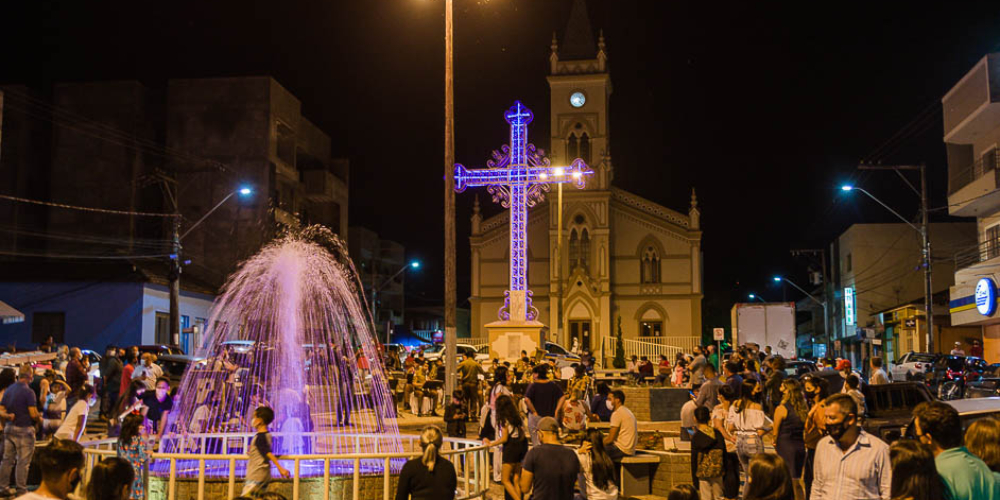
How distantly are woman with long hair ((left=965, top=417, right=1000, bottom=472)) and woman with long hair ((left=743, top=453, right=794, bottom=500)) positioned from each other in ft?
4.04

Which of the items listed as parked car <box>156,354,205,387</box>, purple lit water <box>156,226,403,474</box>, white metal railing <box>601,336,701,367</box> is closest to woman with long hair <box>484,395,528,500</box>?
purple lit water <box>156,226,403,474</box>

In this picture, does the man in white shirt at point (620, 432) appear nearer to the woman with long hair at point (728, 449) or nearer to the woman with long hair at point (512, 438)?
the woman with long hair at point (728, 449)

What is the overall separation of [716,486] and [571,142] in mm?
48557

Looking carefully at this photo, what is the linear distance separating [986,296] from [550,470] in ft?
103

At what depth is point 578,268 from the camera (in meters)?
54.3

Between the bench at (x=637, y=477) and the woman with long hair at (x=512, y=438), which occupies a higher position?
the woman with long hair at (x=512, y=438)

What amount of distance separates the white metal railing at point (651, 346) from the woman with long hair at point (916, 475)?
43816 millimetres

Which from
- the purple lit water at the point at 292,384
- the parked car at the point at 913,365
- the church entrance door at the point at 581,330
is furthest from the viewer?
the church entrance door at the point at 581,330

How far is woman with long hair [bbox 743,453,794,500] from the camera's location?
546 cm

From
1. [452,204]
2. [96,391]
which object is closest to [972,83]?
[452,204]

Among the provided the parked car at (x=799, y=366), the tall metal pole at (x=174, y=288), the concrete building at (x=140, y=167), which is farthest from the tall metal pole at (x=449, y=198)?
the concrete building at (x=140, y=167)

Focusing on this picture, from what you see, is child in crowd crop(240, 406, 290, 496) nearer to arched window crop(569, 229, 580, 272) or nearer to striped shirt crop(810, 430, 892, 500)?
striped shirt crop(810, 430, 892, 500)

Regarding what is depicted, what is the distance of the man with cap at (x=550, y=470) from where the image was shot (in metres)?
7.75

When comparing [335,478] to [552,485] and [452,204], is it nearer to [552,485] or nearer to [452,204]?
[552,485]
